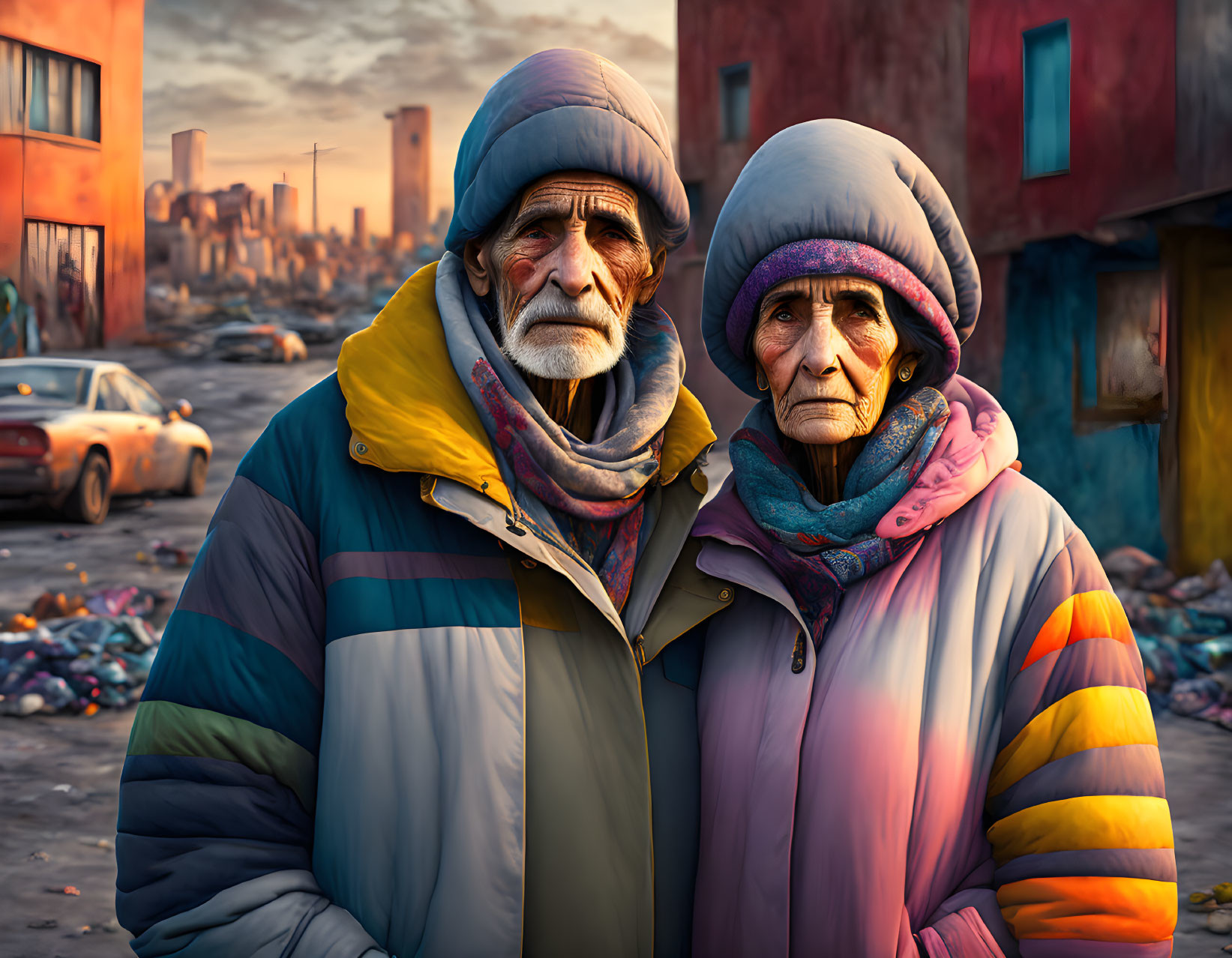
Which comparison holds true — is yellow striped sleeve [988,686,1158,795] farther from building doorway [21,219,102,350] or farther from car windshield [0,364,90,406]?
building doorway [21,219,102,350]

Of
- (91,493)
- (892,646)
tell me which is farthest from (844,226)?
(91,493)

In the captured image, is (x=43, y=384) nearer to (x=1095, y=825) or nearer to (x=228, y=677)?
(x=228, y=677)

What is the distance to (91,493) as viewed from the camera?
11.1m

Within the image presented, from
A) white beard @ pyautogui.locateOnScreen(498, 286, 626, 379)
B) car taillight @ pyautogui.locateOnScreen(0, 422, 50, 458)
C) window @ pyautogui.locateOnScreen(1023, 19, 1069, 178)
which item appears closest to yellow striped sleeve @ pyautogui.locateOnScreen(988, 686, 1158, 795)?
white beard @ pyautogui.locateOnScreen(498, 286, 626, 379)

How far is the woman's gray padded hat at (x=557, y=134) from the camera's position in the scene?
2121mm

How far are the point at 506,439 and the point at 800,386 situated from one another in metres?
0.60

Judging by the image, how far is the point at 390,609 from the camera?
187cm

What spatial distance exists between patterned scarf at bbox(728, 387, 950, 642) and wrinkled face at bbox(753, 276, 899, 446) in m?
0.07

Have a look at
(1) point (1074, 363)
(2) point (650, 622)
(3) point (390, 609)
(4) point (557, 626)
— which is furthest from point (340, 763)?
(1) point (1074, 363)

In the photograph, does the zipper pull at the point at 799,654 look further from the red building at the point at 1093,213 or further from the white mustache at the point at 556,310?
the red building at the point at 1093,213

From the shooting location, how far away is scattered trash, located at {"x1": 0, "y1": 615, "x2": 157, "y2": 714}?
7.96 metres

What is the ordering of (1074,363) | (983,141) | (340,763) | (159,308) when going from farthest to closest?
(159,308)
(983,141)
(1074,363)
(340,763)

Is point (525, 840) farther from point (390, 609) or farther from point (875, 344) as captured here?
point (875, 344)

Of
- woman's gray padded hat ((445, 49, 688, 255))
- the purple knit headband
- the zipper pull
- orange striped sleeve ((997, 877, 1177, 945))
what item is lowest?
orange striped sleeve ((997, 877, 1177, 945))
